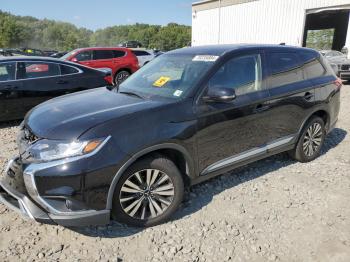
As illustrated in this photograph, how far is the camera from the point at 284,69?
4230mm

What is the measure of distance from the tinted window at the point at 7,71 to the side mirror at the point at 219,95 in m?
4.71

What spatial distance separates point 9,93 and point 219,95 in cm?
472

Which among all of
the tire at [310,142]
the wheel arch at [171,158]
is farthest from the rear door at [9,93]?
the tire at [310,142]

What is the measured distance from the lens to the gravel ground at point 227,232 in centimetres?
289

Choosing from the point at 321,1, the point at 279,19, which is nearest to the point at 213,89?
the point at 321,1

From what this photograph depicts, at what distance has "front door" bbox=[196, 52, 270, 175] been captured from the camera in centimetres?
341

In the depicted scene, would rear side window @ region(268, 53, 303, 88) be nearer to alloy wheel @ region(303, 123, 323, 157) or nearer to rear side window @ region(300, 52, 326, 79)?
rear side window @ region(300, 52, 326, 79)

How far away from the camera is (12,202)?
289 cm

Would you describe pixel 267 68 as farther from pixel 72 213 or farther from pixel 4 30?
pixel 4 30

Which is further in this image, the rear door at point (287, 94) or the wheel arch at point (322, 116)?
the wheel arch at point (322, 116)

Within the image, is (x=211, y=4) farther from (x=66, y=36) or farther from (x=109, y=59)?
(x=66, y=36)

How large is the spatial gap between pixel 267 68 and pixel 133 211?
234 cm

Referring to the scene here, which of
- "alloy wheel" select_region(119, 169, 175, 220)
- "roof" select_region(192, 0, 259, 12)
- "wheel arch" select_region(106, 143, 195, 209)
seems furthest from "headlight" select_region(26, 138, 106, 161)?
"roof" select_region(192, 0, 259, 12)

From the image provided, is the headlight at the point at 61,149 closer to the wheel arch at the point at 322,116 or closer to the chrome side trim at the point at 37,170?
the chrome side trim at the point at 37,170
